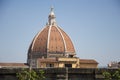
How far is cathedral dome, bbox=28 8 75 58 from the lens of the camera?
79.7 metres

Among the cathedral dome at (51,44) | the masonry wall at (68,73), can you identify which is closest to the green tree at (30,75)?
the masonry wall at (68,73)

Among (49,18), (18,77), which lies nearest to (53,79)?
(18,77)

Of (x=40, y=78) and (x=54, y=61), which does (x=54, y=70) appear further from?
(x=54, y=61)

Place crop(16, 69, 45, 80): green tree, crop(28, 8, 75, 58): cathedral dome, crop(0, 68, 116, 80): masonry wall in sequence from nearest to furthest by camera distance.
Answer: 1. crop(16, 69, 45, 80): green tree
2. crop(0, 68, 116, 80): masonry wall
3. crop(28, 8, 75, 58): cathedral dome

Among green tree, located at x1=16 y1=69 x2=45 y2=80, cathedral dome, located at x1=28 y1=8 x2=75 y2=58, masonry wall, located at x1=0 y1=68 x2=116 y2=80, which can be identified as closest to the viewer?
green tree, located at x1=16 y1=69 x2=45 y2=80

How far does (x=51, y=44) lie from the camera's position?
80.6m

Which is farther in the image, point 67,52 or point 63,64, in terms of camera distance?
point 67,52

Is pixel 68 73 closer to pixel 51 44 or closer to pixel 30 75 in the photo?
pixel 30 75

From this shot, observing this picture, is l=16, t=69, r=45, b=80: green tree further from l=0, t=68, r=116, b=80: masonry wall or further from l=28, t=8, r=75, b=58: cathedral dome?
l=28, t=8, r=75, b=58: cathedral dome

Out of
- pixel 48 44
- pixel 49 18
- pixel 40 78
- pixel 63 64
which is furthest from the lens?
pixel 49 18

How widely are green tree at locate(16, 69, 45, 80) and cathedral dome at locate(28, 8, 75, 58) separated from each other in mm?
67209

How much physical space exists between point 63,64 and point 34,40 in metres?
30.8

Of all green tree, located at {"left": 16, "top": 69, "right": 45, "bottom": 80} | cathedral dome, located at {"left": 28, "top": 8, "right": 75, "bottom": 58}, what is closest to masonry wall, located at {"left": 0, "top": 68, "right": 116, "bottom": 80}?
green tree, located at {"left": 16, "top": 69, "right": 45, "bottom": 80}

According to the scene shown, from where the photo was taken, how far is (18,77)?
35.7 feet
